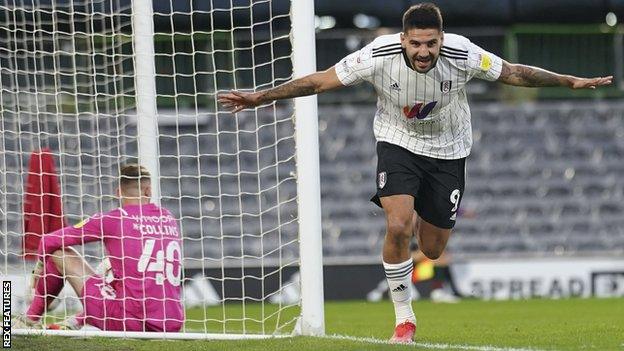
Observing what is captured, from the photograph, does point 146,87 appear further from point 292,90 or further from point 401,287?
point 401,287

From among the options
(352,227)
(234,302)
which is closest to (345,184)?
(352,227)

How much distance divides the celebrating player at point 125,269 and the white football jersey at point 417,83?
67.0 inches

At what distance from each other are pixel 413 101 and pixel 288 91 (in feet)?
2.49

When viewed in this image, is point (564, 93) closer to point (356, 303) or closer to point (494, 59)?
point (356, 303)

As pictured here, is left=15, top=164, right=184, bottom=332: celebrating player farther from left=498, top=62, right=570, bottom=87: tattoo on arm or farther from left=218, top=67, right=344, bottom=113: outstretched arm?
left=498, top=62, right=570, bottom=87: tattoo on arm

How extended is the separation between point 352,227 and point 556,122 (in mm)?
4064

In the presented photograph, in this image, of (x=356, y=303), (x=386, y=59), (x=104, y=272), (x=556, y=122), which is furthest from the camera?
(x=556, y=122)

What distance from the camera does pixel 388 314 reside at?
43.1ft

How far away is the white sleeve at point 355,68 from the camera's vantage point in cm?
743

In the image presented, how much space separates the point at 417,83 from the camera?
7.48 m

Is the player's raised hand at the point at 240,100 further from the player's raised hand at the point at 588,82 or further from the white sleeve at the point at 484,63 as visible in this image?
the player's raised hand at the point at 588,82

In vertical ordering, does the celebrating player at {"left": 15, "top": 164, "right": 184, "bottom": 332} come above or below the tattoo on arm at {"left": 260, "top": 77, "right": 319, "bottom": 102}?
below

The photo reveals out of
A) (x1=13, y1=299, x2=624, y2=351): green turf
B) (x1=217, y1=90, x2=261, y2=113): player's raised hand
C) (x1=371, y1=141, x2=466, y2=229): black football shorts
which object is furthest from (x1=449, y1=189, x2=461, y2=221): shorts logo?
(x1=217, y1=90, x2=261, y2=113): player's raised hand

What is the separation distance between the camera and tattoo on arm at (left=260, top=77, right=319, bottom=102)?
7.33 m
